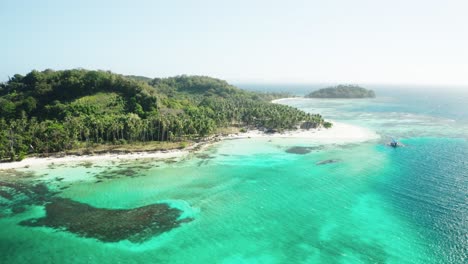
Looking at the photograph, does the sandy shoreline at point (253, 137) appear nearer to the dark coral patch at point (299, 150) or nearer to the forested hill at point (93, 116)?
the forested hill at point (93, 116)

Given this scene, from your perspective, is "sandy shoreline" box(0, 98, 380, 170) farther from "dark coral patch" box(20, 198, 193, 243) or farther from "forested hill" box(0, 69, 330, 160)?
"dark coral patch" box(20, 198, 193, 243)

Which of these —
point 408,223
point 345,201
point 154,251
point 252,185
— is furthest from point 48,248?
point 408,223

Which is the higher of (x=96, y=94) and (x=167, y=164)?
(x=96, y=94)

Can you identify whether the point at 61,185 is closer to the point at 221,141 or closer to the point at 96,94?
the point at 221,141

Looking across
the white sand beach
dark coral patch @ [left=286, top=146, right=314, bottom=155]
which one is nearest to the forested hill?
the white sand beach

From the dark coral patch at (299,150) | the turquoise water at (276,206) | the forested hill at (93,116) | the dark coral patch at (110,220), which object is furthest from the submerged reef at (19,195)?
the dark coral patch at (299,150)

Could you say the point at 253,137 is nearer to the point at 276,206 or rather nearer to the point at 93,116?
the point at 93,116

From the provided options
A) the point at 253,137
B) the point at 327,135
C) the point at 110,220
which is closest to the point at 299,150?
the point at 253,137
